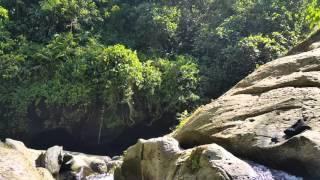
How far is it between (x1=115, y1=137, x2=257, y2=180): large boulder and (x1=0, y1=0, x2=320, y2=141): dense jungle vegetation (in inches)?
381

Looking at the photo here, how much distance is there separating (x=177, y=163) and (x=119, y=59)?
12.3 m

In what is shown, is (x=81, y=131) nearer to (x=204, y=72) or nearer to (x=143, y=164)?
(x=204, y=72)

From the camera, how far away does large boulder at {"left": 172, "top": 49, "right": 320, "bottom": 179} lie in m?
7.12

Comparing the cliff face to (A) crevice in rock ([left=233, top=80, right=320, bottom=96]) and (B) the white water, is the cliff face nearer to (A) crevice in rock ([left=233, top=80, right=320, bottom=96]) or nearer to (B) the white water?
(A) crevice in rock ([left=233, top=80, right=320, bottom=96])

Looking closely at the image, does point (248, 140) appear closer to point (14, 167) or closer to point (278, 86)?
point (278, 86)

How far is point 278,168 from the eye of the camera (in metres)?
7.43

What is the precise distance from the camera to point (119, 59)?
779 inches

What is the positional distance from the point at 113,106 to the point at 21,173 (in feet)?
40.7

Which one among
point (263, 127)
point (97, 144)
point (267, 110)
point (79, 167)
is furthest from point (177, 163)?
point (97, 144)

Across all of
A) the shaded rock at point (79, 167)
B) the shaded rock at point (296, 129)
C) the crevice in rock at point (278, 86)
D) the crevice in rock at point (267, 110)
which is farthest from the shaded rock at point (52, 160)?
the shaded rock at point (296, 129)

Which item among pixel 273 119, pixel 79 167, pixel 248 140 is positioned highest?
pixel 273 119

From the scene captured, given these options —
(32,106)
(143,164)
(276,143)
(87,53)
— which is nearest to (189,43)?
(87,53)

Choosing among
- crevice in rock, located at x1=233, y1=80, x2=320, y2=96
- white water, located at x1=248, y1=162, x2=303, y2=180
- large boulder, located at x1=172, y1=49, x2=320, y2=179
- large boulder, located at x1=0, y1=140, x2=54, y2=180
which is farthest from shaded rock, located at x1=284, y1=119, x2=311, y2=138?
large boulder, located at x1=0, y1=140, x2=54, y2=180

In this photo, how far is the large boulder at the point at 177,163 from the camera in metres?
6.51
